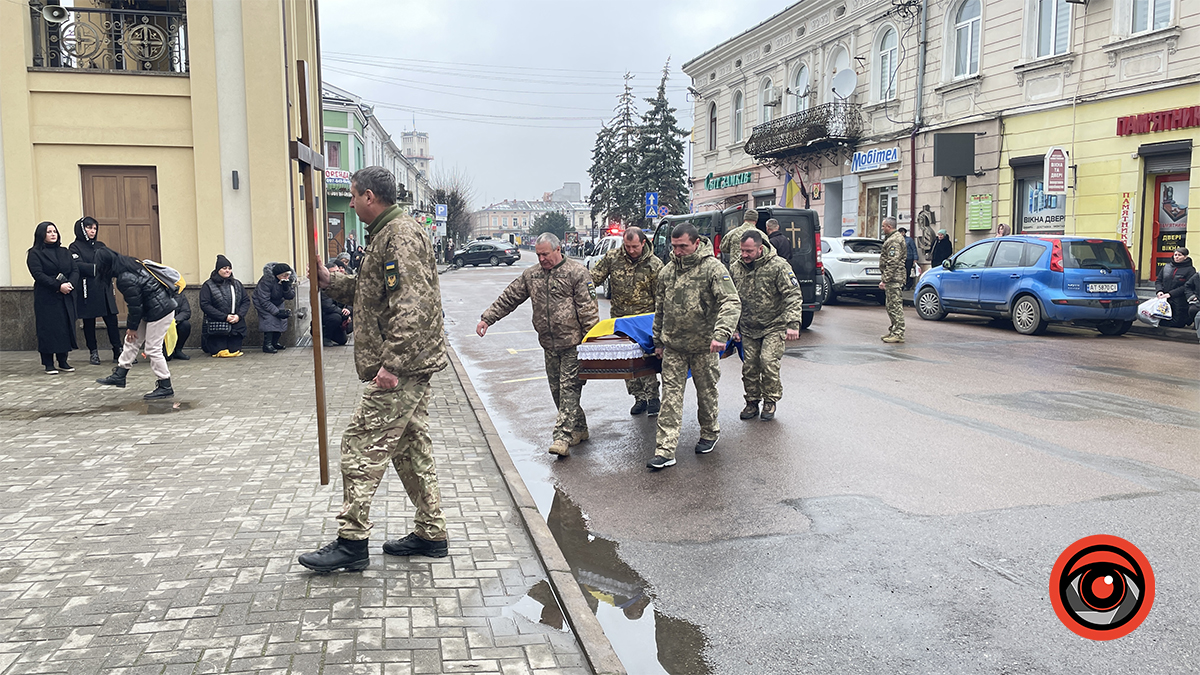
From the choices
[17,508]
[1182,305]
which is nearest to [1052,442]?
[17,508]

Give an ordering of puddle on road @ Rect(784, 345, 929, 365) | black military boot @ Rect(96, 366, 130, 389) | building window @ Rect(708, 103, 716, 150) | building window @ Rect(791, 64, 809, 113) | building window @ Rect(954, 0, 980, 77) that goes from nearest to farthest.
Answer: black military boot @ Rect(96, 366, 130, 389), puddle on road @ Rect(784, 345, 929, 365), building window @ Rect(954, 0, 980, 77), building window @ Rect(791, 64, 809, 113), building window @ Rect(708, 103, 716, 150)

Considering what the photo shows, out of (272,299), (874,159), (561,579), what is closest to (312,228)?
(561,579)

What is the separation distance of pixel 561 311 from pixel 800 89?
1000 inches

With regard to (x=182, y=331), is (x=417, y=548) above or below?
below

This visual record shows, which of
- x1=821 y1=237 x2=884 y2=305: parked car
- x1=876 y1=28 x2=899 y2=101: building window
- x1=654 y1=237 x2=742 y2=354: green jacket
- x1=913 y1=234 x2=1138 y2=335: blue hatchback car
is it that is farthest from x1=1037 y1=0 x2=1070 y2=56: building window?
x1=654 y1=237 x2=742 y2=354: green jacket

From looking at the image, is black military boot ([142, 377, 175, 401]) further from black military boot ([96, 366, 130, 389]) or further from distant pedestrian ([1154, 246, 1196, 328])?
distant pedestrian ([1154, 246, 1196, 328])

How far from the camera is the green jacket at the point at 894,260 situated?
13266mm

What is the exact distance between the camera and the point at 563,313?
6977 millimetres

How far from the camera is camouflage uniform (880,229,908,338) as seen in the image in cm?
1312

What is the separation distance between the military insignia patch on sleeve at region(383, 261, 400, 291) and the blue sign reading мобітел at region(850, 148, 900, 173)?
23128 mm

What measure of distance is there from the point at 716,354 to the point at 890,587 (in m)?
2.61

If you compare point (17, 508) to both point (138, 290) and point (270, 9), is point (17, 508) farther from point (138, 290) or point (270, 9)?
point (270, 9)

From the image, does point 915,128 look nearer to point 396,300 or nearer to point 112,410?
point 112,410

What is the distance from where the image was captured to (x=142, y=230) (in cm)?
1334
